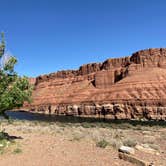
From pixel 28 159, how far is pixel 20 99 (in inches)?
195

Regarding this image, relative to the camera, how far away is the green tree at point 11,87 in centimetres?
1631

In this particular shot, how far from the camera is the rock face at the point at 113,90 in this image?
91.1 meters

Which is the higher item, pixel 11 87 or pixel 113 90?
pixel 113 90

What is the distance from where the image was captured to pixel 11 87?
1694 cm

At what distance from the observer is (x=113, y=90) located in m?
109

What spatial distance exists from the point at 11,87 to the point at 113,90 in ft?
306

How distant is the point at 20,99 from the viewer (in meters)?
16.9

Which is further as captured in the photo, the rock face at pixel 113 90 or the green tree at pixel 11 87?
the rock face at pixel 113 90

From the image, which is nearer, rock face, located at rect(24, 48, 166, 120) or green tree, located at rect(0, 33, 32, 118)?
green tree, located at rect(0, 33, 32, 118)

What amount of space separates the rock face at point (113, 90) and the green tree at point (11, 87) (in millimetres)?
70403

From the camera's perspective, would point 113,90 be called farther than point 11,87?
Yes

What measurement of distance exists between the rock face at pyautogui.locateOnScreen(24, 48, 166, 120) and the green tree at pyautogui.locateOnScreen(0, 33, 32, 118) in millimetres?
70403

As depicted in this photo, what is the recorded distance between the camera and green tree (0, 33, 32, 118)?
16.3m

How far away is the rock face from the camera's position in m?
91.1
